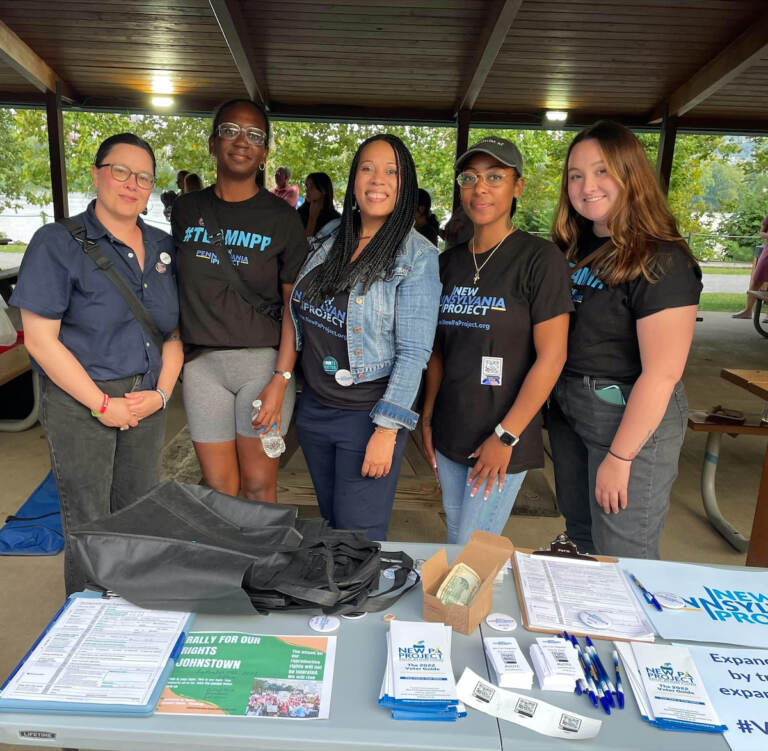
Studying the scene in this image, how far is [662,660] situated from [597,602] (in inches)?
7.6

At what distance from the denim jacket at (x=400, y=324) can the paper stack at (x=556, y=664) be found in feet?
2.42

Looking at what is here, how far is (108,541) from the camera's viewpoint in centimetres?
126

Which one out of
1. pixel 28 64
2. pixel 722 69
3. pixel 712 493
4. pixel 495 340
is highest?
pixel 722 69

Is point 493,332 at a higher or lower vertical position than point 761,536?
higher

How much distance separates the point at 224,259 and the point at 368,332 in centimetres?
59

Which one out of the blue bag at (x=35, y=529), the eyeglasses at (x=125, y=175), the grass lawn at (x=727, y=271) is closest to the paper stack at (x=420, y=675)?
the eyeglasses at (x=125, y=175)

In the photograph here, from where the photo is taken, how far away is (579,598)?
1314 millimetres

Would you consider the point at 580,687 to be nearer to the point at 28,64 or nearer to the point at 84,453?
the point at 84,453

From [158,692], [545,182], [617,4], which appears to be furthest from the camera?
[545,182]

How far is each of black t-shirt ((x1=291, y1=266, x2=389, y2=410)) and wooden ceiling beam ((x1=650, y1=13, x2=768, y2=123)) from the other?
259 inches

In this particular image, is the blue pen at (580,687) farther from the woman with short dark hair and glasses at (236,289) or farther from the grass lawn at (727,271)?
the grass lawn at (727,271)

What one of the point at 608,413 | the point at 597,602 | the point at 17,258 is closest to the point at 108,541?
the point at 597,602

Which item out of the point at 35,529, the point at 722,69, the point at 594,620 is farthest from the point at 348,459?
the point at 722,69

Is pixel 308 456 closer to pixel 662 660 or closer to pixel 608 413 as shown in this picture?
pixel 608 413
